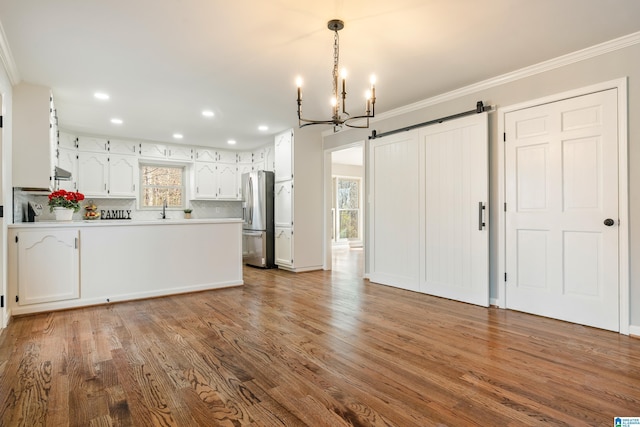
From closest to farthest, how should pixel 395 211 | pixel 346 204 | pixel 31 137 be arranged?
pixel 31 137 → pixel 395 211 → pixel 346 204

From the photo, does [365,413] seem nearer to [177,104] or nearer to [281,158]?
[177,104]

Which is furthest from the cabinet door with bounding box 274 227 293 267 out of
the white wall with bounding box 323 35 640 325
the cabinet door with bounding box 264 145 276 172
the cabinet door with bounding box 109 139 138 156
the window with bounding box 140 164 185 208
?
the cabinet door with bounding box 109 139 138 156

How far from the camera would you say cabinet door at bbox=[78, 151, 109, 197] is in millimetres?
6109

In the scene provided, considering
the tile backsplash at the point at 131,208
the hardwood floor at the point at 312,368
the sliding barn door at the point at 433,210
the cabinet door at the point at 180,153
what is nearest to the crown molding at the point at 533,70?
the sliding barn door at the point at 433,210

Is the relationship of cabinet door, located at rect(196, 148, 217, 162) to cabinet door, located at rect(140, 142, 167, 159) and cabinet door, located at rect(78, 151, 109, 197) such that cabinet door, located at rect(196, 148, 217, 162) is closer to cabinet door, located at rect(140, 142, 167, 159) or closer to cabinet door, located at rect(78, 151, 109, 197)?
cabinet door, located at rect(140, 142, 167, 159)

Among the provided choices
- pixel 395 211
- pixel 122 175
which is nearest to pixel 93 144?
pixel 122 175

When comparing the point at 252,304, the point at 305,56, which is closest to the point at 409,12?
the point at 305,56

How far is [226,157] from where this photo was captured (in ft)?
25.5

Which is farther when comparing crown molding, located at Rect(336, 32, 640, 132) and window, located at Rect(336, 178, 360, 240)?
window, located at Rect(336, 178, 360, 240)

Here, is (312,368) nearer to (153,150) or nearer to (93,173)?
(93,173)

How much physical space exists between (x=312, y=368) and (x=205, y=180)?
602cm

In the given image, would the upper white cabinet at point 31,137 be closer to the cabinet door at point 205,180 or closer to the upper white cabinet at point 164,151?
the upper white cabinet at point 164,151

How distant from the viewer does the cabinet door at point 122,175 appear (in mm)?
6399

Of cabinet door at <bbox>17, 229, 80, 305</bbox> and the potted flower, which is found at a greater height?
the potted flower
